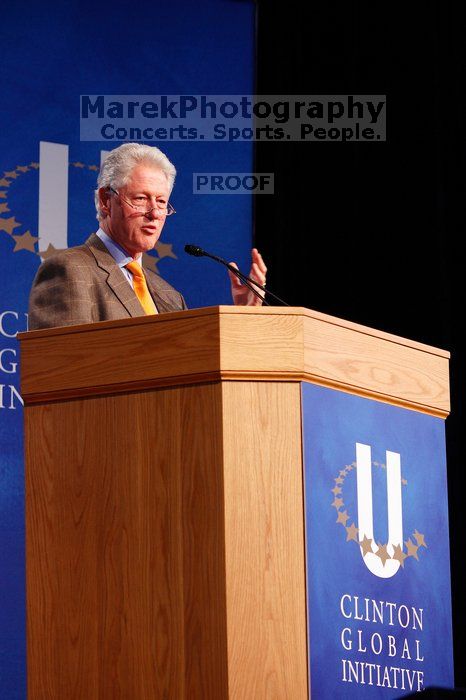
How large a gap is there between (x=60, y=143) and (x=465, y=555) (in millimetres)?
1906

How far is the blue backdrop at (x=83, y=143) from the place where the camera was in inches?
150

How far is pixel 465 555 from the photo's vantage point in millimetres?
3973

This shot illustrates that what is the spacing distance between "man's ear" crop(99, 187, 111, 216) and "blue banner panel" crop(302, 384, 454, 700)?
101 centimetres

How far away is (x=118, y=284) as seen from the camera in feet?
8.93

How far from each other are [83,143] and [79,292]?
1.65 metres

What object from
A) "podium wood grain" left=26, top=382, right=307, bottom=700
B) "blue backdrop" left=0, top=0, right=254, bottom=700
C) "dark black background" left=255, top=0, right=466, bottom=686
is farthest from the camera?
"dark black background" left=255, top=0, right=466, bottom=686

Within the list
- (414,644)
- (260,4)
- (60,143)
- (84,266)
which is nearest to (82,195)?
(60,143)

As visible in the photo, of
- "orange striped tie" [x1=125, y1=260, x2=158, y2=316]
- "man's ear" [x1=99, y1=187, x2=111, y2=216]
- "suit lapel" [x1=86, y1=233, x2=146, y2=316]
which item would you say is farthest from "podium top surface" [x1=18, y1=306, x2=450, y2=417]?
"man's ear" [x1=99, y1=187, x2=111, y2=216]

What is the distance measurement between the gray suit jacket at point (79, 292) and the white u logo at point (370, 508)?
27.1 inches

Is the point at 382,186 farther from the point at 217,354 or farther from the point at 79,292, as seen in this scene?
the point at 217,354

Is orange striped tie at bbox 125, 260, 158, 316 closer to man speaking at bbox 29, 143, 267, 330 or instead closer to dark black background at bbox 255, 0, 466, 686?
man speaking at bbox 29, 143, 267, 330

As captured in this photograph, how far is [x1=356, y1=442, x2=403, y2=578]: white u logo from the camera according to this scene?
2.20 metres

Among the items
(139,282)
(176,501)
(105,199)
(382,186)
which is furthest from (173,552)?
(382,186)

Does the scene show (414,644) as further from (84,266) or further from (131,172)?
(131,172)
